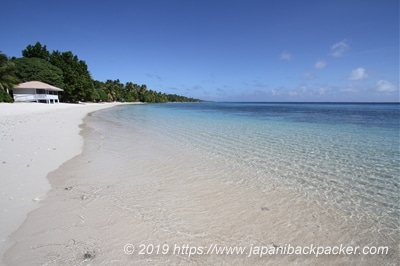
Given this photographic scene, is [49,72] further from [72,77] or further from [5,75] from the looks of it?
[5,75]

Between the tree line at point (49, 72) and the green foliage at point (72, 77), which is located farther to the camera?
the green foliage at point (72, 77)

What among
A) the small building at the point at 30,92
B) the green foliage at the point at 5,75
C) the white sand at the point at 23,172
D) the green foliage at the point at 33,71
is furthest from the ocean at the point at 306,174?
the green foliage at the point at 33,71

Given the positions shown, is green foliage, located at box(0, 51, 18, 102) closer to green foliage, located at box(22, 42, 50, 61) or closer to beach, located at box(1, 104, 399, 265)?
green foliage, located at box(22, 42, 50, 61)

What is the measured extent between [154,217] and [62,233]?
1304 mm

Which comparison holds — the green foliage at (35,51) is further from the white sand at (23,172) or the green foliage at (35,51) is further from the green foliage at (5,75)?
the white sand at (23,172)

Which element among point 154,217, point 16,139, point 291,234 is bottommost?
point 291,234

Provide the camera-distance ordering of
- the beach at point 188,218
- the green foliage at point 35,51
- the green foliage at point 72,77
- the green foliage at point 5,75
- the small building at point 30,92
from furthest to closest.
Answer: the green foliage at point 35,51
the green foliage at point 72,77
the small building at point 30,92
the green foliage at point 5,75
the beach at point 188,218

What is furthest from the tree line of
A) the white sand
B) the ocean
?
the ocean

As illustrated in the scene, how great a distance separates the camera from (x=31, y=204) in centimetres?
377

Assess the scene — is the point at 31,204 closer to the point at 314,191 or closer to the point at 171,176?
the point at 171,176

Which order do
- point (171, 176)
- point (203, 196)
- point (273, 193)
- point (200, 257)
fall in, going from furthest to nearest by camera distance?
point (171, 176) → point (273, 193) → point (203, 196) → point (200, 257)

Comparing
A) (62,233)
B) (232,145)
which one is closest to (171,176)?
(62,233)

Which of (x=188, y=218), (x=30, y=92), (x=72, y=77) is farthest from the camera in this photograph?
(x=72, y=77)

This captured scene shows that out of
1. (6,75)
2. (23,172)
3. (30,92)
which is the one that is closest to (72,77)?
(30,92)
